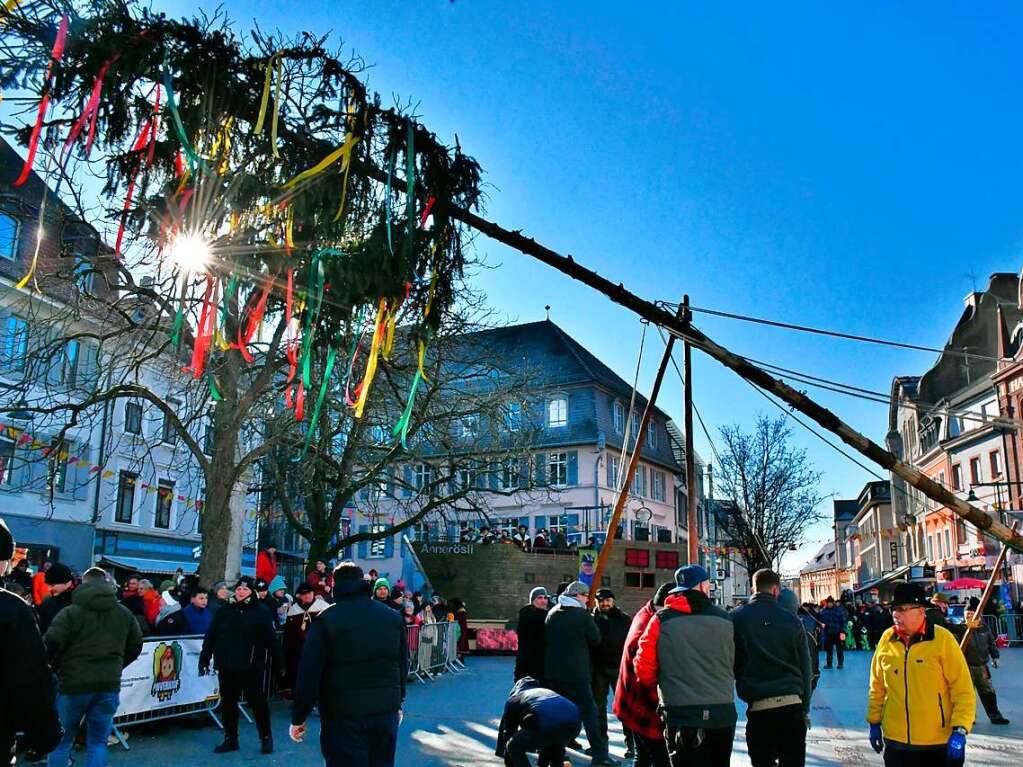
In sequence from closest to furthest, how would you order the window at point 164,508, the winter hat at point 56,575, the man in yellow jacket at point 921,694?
1. the man in yellow jacket at point 921,694
2. the winter hat at point 56,575
3. the window at point 164,508

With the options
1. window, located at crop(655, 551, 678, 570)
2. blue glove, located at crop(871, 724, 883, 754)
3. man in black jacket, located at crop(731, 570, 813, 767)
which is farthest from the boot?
window, located at crop(655, 551, 678, 570)

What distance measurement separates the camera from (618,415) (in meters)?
51.6

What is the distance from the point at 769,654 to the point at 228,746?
6307 mm

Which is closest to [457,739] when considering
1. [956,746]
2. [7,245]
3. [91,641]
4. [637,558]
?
[91,641]

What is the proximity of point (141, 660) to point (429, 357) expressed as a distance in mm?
10705

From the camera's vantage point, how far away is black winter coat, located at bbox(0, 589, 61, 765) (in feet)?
12.4

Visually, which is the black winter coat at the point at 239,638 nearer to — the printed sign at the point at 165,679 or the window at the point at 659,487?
the printed sign at the point at 165,679

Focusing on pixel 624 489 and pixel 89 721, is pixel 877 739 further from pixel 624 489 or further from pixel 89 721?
pixel 89 721

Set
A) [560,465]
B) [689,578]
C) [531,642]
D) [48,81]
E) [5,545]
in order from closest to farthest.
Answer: [5,545], [48,81], [689,578], [531,642], [560,465]

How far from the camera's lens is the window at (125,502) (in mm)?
33438

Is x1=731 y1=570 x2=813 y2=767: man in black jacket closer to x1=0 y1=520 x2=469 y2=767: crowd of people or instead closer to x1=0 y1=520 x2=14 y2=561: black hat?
x1=0 y1=520 x2=469 y2=767: crowd of people

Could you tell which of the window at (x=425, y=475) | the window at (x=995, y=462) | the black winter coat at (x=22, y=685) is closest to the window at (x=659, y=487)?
the window at (x=425, y=475)

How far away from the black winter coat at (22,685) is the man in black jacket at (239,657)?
6.48m

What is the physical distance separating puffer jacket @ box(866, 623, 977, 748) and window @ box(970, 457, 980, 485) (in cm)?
4458
